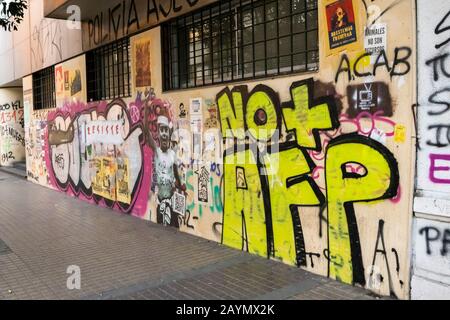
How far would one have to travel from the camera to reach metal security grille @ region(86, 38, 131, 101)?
906 cm

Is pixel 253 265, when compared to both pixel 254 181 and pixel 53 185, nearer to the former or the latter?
pixel 254 181

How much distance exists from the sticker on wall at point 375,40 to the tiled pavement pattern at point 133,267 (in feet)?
7.55

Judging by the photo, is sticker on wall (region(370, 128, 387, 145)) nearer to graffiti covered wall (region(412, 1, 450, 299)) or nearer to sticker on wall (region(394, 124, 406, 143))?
sticker on wall (region(394, 124, 406, 143))

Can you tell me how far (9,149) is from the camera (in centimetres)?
1792

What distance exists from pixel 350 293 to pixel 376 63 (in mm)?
2215

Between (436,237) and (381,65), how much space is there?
1.62 m

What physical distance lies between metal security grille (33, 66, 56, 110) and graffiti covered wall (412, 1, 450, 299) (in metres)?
10.7

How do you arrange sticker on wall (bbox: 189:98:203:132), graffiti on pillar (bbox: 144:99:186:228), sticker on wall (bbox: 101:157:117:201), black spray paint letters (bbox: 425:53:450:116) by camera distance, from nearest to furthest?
black spray paint letters (bbox: 425:53:450:116) → sticker on wall (bbox: 189:98:203:132) → graffiti on pillar (bbox: 144:99:186:228) → sticker on wall (bbox: 101:157:117:201)

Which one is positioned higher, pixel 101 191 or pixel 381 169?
pixel 381 169

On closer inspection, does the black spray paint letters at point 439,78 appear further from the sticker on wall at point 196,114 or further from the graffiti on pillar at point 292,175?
the sticker on wall at point 196,114

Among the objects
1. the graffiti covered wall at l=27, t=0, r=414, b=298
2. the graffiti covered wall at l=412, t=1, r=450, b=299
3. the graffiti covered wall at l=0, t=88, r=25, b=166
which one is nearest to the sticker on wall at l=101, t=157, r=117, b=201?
the graffiti covered wall at l=27, t=0, r=414, b=298

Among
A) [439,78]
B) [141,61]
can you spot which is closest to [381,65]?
[439,78]

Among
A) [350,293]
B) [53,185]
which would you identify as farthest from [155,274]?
[53,185]

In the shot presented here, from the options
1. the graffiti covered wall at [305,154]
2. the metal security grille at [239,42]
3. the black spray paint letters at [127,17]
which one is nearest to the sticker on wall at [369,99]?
the graffiti covered wall at [305,154]
